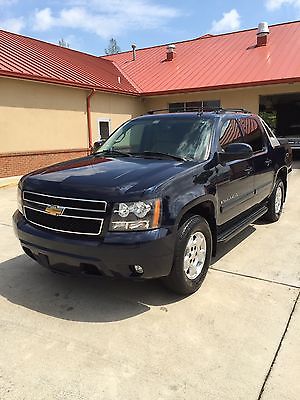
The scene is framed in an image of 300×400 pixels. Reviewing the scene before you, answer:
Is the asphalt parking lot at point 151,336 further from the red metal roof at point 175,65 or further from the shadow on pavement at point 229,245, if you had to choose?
the red metal roof at point 175,65

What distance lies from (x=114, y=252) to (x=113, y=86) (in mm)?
14959

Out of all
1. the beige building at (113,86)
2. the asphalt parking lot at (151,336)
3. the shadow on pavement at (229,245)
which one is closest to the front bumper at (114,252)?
the asphalt parking lot at (151,336)

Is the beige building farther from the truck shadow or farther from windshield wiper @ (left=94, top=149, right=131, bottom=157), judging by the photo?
the truck shadow

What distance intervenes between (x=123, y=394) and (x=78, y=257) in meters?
1.22

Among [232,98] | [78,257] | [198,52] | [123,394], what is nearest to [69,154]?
[232,98]

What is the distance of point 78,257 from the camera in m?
3.30

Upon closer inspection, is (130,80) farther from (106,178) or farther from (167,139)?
(106,178)

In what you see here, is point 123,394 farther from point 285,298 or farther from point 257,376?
point 285,298

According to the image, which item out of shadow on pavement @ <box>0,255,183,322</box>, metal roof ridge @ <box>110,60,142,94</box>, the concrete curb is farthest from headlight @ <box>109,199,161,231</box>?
metal roof ridge @ <box>110,60,142,94</box>

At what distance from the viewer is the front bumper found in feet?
10.5

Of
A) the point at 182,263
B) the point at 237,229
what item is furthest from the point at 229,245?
the point at 182,263

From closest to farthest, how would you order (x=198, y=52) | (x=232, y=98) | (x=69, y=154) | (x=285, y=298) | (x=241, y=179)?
(x=285, y=298), (x=241, y=179), (x=69, y=154), (x=232, y=98), (x=198, y=52)

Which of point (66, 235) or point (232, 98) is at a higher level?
point (232, 98)

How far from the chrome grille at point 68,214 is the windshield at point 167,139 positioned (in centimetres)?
130
